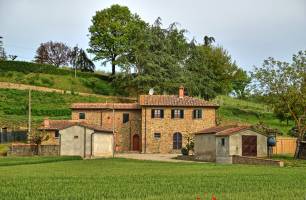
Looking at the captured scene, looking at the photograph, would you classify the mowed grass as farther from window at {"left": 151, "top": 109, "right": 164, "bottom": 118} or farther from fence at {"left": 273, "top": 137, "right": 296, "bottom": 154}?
window at {"left": 151, "top": 109, "right": 164, "bottom": 118}

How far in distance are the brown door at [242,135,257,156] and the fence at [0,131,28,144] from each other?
86.5 ft

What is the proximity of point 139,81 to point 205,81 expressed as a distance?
11304 mm

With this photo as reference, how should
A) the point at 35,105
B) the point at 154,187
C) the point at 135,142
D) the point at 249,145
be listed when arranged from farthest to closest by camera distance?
the point at 35,105 < the point at 135,142 < the point at 249,145 < the point at 154,187

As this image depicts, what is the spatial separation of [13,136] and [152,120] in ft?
50.6

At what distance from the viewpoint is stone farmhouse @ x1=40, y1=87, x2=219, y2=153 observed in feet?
207

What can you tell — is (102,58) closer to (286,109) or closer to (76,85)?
(76,85)

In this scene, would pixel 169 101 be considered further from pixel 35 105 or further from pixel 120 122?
pixel 35 105

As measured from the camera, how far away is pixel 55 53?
397 feet

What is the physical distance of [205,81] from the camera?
8362 cm

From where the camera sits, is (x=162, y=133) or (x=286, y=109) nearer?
(x=286, y=109)

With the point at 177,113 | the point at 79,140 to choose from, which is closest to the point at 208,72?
the point at 177,113

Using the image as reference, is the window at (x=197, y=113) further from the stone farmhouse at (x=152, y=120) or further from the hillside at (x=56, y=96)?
the hillside at (x=56, y=96)

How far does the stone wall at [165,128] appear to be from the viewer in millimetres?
62812

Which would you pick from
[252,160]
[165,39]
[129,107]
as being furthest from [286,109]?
[165,39]
